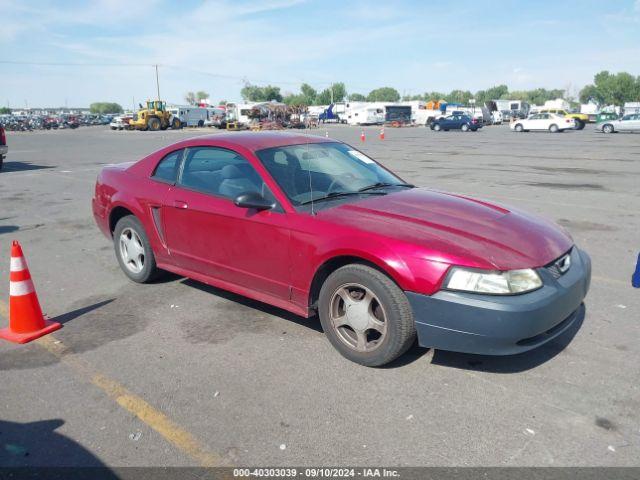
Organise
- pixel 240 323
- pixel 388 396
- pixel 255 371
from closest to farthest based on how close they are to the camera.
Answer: pixel 388 396
pixel 255 371
pixel 240 323

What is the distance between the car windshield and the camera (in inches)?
159

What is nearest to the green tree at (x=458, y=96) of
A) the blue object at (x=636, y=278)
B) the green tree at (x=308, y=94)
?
the green tree at (x=308, y=94)

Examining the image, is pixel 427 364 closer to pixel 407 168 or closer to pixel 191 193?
pixel 191 193

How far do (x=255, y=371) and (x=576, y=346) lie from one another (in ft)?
7.66

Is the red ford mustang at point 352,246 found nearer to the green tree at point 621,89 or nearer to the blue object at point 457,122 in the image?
the blue object at point 457,122

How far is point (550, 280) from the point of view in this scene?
10.7 feet

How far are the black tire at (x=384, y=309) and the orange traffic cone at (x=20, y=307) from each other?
2.38 m

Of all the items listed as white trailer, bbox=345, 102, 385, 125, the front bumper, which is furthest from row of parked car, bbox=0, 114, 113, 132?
the front bumper

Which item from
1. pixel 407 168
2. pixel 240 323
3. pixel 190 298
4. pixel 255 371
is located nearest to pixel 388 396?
pixel 255 371

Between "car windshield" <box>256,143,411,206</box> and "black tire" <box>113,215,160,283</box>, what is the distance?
1643 millimetres

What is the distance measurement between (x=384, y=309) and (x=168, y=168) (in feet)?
8.76

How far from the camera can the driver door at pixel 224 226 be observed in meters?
3.86

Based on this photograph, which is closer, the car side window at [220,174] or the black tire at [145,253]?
the car side window at [220,174]

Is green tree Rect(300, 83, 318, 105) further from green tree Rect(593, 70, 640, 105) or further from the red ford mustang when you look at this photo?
the red ford mustang
